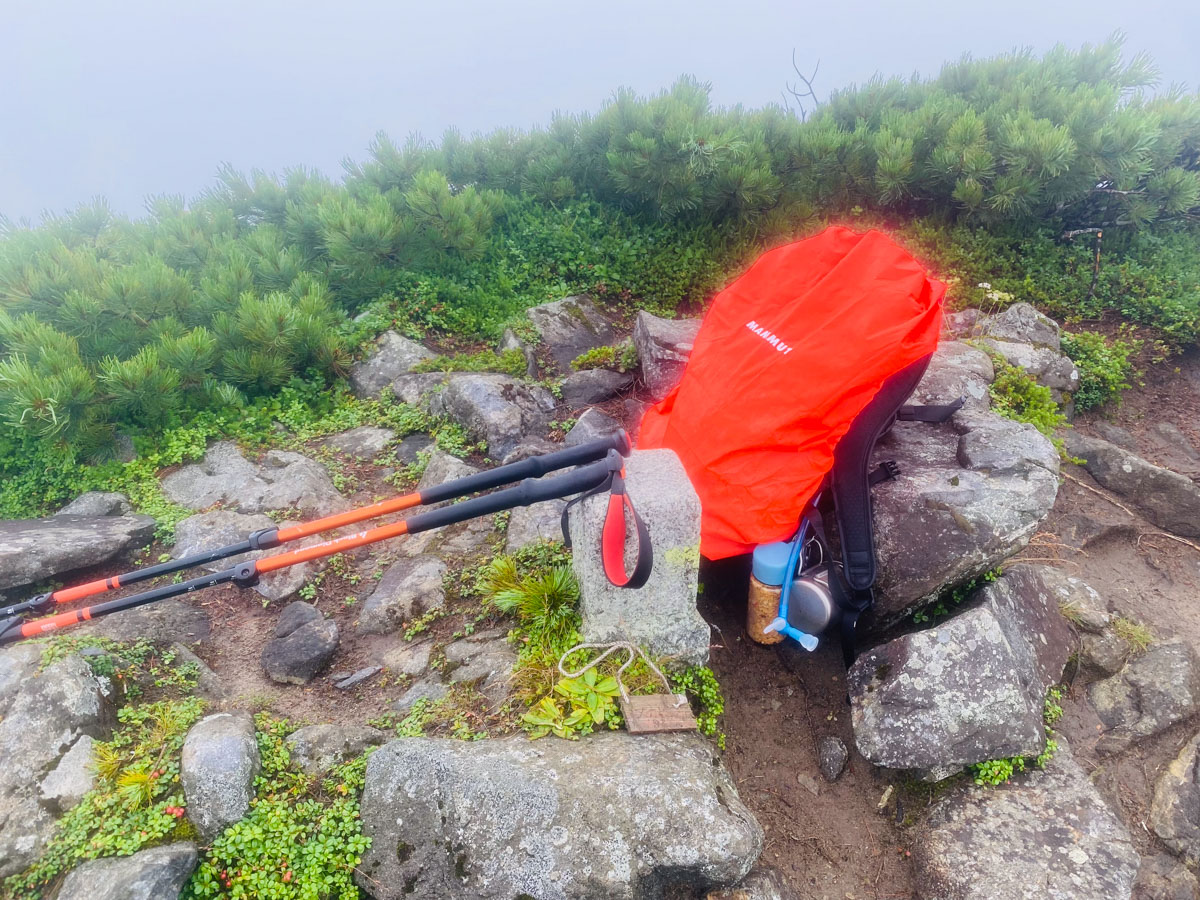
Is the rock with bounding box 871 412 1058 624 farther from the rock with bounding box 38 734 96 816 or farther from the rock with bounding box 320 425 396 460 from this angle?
the rock with bounding box 320 425 396 460

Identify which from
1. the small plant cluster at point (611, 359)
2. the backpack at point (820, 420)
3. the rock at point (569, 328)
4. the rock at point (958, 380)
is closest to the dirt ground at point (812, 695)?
the backpack at point (820, 420)

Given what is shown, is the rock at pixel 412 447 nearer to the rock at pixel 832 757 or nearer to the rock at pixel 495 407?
the rock at pixel 495 407

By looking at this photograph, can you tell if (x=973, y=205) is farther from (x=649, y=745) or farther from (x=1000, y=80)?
(x=649, y=745)

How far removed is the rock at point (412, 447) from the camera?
5727 mm

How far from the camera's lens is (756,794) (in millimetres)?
3352

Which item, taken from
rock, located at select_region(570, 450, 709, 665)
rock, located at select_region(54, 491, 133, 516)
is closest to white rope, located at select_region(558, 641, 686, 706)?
rock, located at select_region(570, 450, 709, 665)

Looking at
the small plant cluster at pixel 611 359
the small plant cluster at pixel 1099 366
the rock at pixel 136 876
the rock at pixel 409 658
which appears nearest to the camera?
the rock at pixel 136 876

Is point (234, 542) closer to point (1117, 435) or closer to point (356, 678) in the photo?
point (356, 678)

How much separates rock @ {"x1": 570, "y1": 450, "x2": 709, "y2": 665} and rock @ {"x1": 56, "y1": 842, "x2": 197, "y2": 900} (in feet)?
6.11

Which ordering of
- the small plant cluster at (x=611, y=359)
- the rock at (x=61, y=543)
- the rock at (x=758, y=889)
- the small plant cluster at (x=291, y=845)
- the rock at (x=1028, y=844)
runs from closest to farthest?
the small plant cluster at (x=291, y=845)
the rock at (x=758, y=889)
the rock at (x=1028, y=844)
the rock at (x=61, y=543)
the small plant cluster at (x=611, y=359)

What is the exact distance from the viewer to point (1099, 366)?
6.00 metres

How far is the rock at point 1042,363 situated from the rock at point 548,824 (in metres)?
4.57

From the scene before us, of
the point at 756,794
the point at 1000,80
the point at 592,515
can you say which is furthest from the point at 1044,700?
the point at 1000,80

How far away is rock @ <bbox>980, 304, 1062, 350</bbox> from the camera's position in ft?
19.8
